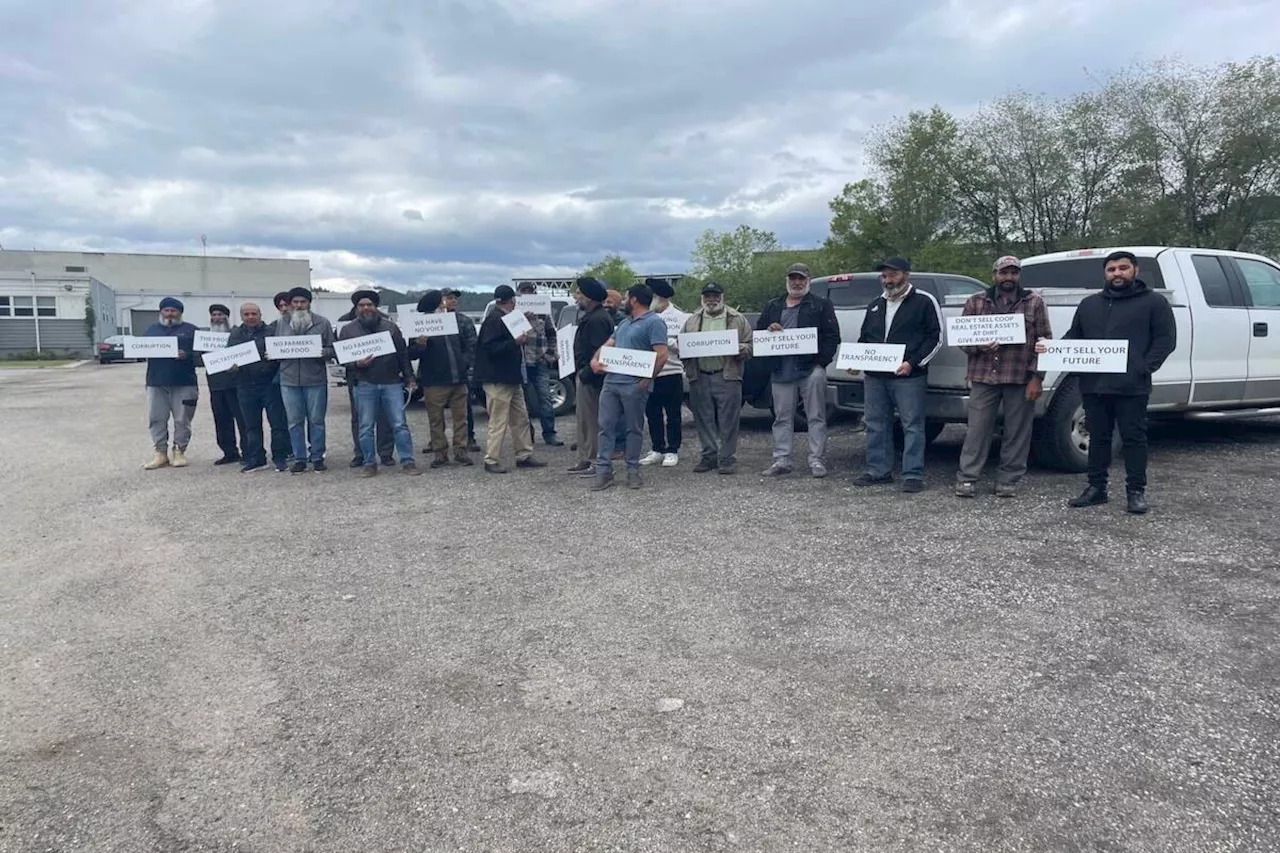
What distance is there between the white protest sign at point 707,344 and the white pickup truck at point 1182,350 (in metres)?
1.26

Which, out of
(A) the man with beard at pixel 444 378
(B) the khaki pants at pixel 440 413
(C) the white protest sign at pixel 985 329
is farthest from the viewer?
(B) the khaki pants at pixel 440 413

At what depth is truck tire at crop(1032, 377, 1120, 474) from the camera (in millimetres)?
7621

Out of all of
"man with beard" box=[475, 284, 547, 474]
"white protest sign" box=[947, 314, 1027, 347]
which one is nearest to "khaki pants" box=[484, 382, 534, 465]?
"man with beard" box=[475, 284, 547, 474]

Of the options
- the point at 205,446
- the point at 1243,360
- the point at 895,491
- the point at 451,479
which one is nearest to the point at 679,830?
the point at 895,491

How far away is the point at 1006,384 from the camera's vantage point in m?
7.09

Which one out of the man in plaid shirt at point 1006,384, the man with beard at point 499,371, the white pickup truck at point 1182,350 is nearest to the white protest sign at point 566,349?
the man with beard at point 499,371

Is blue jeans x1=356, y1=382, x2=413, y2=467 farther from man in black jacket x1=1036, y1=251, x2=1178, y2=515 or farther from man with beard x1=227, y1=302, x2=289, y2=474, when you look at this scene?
man in black jacket x1=1036, y1=251, x2=1178, y2=515

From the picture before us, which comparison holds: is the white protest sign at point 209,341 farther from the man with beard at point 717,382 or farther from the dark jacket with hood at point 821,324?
the dark jacket with hood at point 821,324

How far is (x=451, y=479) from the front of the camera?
29.1 feet

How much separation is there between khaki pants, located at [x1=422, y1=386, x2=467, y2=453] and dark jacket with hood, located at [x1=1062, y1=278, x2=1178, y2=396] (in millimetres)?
5837

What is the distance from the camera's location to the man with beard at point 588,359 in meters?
8.78

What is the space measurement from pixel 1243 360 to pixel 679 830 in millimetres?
8007

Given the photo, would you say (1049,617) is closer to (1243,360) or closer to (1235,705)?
(1235,705)

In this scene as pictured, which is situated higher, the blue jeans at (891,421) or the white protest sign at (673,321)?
the white protest sign at (673,321)
